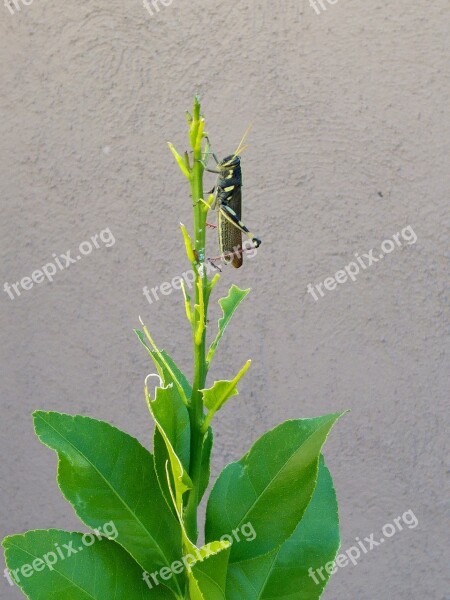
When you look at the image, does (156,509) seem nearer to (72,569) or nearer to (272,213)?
(72,569)

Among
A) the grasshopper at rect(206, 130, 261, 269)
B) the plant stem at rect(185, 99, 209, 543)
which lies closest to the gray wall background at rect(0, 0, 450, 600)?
the grasshopper at rect(206, 130, 261, 269)

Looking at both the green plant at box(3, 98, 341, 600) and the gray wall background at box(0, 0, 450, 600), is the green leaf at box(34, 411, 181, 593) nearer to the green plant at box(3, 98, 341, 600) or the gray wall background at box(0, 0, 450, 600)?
the green plant at box(3, 98, 341, 600)

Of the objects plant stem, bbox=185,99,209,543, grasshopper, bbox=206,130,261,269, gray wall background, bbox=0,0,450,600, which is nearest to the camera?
plant stem, bbox=185,99,209,543

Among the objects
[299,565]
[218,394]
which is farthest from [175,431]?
[299,565]

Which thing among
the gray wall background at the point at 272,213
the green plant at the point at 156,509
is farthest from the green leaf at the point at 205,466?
the gray wall background at the point at 272,213

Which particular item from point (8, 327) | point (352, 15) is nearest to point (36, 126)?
point (8, 327)

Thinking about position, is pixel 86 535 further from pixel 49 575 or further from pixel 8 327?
pixel 8 327
